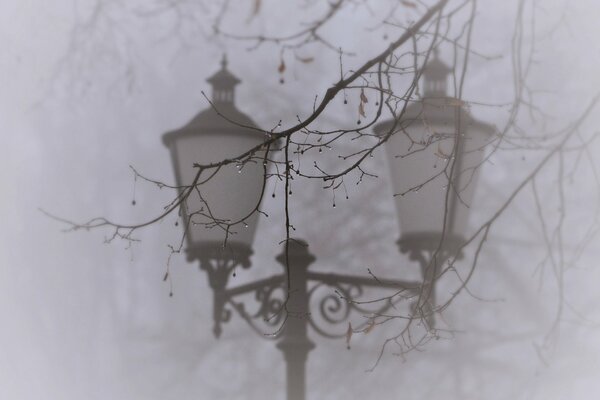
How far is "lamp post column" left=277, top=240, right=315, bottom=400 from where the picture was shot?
207 cm

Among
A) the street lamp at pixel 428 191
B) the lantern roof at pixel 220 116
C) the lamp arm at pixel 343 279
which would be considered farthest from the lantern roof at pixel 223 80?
the lamp arm at pixel 343 279

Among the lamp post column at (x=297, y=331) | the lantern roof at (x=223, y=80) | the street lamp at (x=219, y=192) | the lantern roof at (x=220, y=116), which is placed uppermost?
the lantern roof at (x=223, y=80)

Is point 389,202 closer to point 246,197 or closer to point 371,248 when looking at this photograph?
point 371,248

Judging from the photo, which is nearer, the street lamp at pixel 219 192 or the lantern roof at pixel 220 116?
the street lamp at pixel 219 192

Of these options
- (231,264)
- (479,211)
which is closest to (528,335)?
(479,211)

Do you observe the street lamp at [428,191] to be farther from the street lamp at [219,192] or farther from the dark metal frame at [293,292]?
the street lamp at [219,192]

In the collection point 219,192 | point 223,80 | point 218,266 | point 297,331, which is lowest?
point 297,331

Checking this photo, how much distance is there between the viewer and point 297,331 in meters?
2.13

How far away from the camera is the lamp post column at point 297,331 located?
2074 millimetres

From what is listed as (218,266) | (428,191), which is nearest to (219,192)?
(218,266)

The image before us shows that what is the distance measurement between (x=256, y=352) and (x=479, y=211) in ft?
3.01

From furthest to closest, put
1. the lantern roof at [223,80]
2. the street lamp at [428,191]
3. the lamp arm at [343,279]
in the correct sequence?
1. the lantern roof at [223,80]
2. the street lamp at [428,191]
3. the lamp arm at [343,279]

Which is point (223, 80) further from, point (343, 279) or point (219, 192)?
point (343, 279)

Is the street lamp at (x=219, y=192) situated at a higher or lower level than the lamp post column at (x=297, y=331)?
higher
